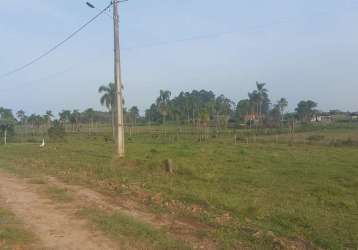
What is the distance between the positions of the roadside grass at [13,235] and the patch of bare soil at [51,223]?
0.49 ft

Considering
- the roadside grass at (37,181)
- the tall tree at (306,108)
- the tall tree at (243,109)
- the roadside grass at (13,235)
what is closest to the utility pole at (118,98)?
the roadside grass at (37,181)

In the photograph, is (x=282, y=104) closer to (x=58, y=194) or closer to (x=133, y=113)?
(x=133, y=113)

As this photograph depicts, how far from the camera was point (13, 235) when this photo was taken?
7395 millimetres

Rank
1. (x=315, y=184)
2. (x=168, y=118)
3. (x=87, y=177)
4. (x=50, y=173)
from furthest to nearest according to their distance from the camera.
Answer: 1. (x=168, y=118)
2. (x=50, y=173)
3. (x=87, y=177)
4. (x=315, y=184)

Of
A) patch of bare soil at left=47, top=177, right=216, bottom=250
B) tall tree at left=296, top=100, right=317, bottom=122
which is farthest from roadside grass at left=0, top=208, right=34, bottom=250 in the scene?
tall tree at left=296, top=100, right=317, bottom=122

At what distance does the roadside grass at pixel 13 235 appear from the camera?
6.81m

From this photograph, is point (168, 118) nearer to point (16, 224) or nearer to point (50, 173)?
point (50, 173)

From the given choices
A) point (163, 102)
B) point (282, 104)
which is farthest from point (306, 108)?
point (163, 102)

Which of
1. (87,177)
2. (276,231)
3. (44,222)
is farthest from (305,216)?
(87,177)

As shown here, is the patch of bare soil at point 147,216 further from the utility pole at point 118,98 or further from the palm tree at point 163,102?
the palm tree at point 163,102

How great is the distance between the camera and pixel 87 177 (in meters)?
15.6

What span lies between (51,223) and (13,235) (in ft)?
3.19

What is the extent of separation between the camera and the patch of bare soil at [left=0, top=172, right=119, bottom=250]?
6.85 metres

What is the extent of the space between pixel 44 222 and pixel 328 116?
350 ft
